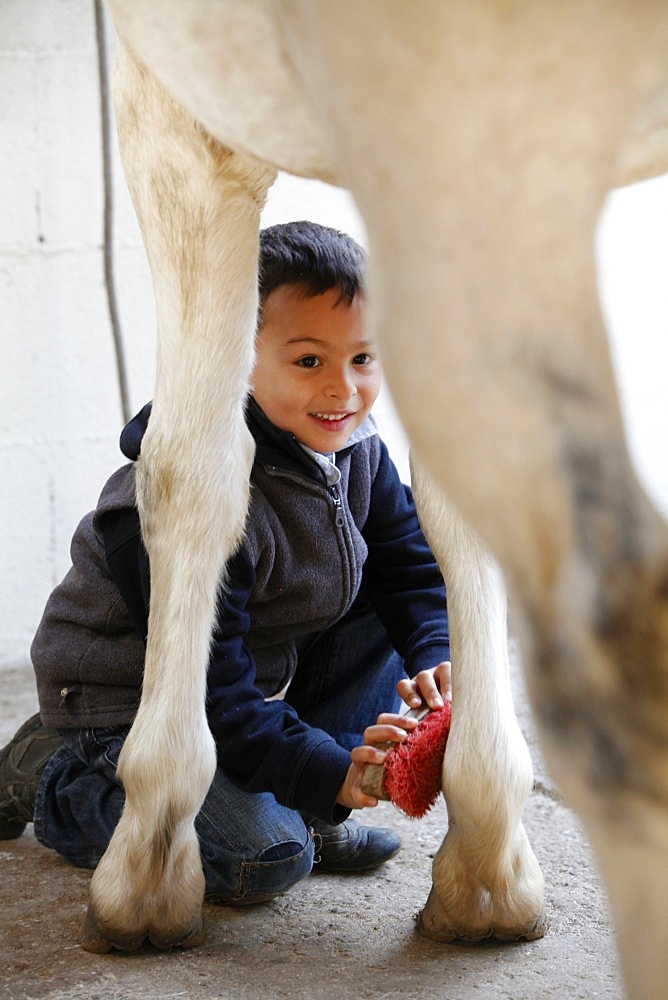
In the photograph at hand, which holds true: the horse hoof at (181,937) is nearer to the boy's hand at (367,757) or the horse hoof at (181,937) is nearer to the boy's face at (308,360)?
the boy's hand at (367,757)

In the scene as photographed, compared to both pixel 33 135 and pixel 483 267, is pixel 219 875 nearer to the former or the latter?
pixel 483 267

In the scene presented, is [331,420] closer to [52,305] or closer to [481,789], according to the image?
[481,789]

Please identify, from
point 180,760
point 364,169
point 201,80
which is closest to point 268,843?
point 180,760

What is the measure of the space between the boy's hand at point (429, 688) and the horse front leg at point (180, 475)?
222 millimetres

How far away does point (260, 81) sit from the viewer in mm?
762

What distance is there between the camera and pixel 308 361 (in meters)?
1.31

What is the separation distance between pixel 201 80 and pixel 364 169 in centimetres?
30

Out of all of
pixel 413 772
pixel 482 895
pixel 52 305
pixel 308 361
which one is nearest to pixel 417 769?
pixel 413 772

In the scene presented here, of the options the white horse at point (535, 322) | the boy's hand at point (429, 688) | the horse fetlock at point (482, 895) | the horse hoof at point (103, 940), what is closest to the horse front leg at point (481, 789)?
the horse fetlock at point (482, 895)

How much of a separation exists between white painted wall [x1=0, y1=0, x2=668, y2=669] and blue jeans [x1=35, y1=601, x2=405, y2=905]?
2.68ft

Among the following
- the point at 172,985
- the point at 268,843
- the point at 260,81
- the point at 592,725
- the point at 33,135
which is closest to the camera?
the point at 592,725

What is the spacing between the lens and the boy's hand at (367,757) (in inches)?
43.3

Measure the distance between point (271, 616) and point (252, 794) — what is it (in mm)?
188

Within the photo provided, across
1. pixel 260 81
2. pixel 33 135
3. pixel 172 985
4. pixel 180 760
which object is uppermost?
pixel 33 135
